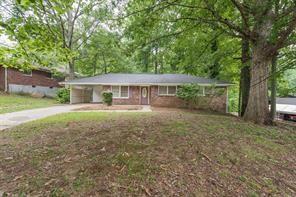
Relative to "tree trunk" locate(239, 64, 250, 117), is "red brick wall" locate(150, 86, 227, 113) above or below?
below

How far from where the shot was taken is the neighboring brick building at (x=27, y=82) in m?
20.8

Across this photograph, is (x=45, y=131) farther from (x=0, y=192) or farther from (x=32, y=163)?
(x=0, y=192)

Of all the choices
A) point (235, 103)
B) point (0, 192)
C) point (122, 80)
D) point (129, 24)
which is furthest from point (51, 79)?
point (0, 192)

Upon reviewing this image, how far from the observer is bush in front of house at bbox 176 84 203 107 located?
16094 millimetres

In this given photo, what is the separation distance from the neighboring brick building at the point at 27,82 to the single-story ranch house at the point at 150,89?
683cm

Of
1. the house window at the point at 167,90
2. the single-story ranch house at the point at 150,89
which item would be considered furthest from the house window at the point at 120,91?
the house window at the point at 167,90

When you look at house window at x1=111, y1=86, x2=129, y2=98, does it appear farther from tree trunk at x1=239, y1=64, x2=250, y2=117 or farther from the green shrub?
tree trunk at x1=239, y1=64, x2=250, y2=117

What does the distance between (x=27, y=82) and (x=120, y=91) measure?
1215 cm

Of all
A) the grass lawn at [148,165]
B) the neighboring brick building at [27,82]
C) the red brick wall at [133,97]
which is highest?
the neighboring brick building at [27,82]

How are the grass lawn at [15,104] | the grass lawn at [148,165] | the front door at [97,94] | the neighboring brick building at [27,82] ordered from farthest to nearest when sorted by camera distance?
the front door at [97,94] < the neighboring brick building at [27,82] < the grass lawn at [15,104] < the grass lawn at [148,165]

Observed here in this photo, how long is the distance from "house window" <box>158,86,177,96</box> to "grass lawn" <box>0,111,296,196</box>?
1251cm

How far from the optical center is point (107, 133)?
18.6 ft

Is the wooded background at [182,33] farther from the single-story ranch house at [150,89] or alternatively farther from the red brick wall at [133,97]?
the red brick wall at [133,97]

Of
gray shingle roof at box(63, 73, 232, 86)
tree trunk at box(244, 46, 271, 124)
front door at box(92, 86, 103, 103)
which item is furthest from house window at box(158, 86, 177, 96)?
tree trunk at box(244, 46, 271, 124)
